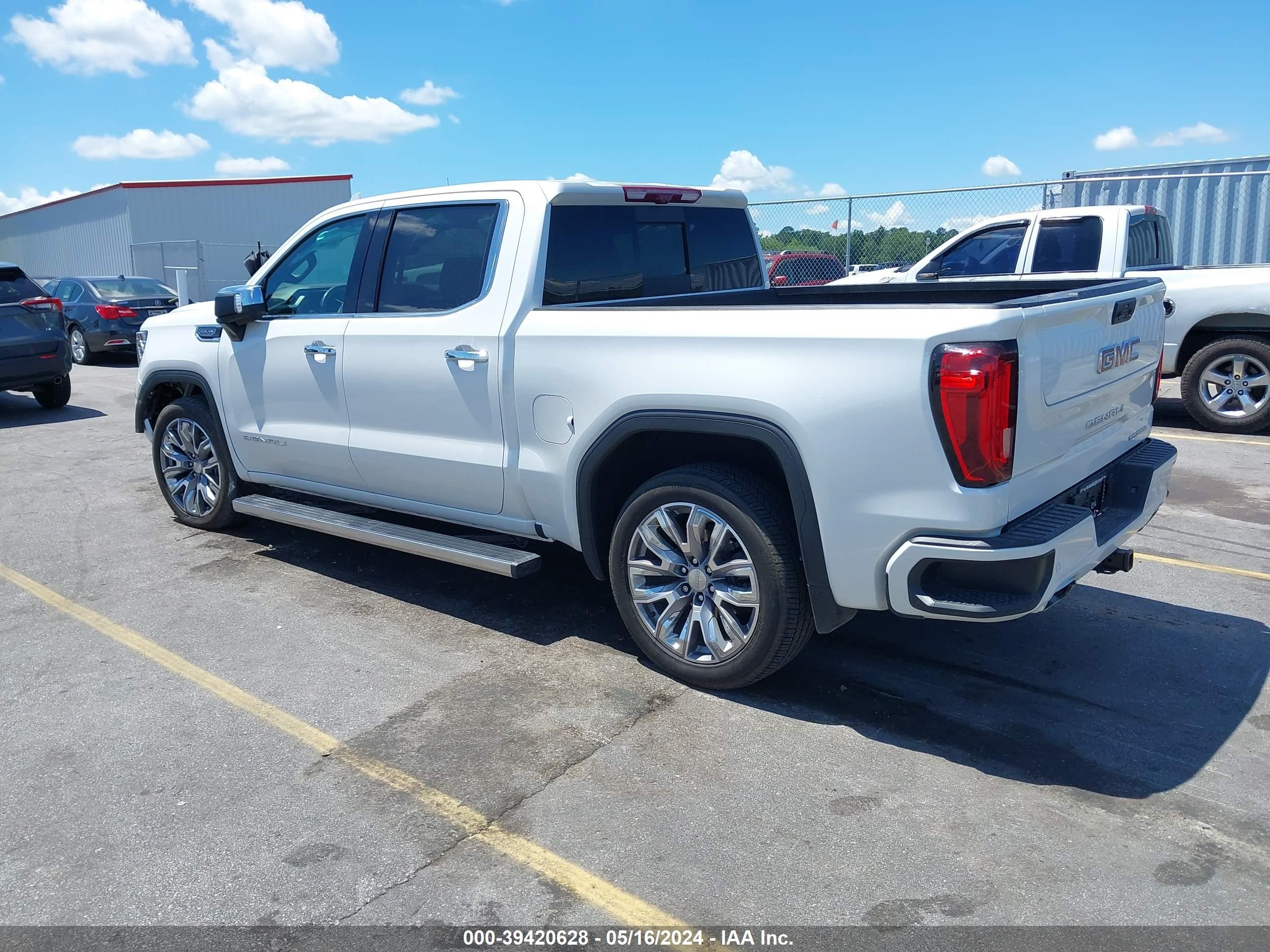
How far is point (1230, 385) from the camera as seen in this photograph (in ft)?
31.4

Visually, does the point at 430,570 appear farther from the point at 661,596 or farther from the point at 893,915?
the point at 893,915

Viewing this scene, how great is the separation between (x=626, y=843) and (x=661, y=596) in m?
1.25

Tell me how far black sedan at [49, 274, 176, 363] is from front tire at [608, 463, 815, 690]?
1526 cm

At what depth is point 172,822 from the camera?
333 centimetres

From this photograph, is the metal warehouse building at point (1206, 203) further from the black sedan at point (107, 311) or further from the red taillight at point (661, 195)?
the black sedan at point (107, 311)

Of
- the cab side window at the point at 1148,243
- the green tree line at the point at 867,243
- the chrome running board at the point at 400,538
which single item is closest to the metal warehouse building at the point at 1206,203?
the green tree line at the point at 867,243

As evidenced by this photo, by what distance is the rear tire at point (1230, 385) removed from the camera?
941cm

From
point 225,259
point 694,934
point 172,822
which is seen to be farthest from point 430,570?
point 225,259

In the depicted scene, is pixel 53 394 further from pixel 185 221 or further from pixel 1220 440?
pixel 185 221

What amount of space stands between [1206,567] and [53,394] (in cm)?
1231

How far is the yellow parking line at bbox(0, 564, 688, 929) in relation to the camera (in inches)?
113

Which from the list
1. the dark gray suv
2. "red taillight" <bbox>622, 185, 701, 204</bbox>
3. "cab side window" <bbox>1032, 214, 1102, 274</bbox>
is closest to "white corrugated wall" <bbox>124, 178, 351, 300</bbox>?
the dark gray suv

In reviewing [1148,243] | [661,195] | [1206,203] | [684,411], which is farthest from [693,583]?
[1206,203]

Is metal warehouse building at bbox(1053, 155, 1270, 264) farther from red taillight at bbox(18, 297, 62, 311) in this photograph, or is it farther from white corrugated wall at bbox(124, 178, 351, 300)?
white corrugated wall at bbox(124, 178, 351, 300)
